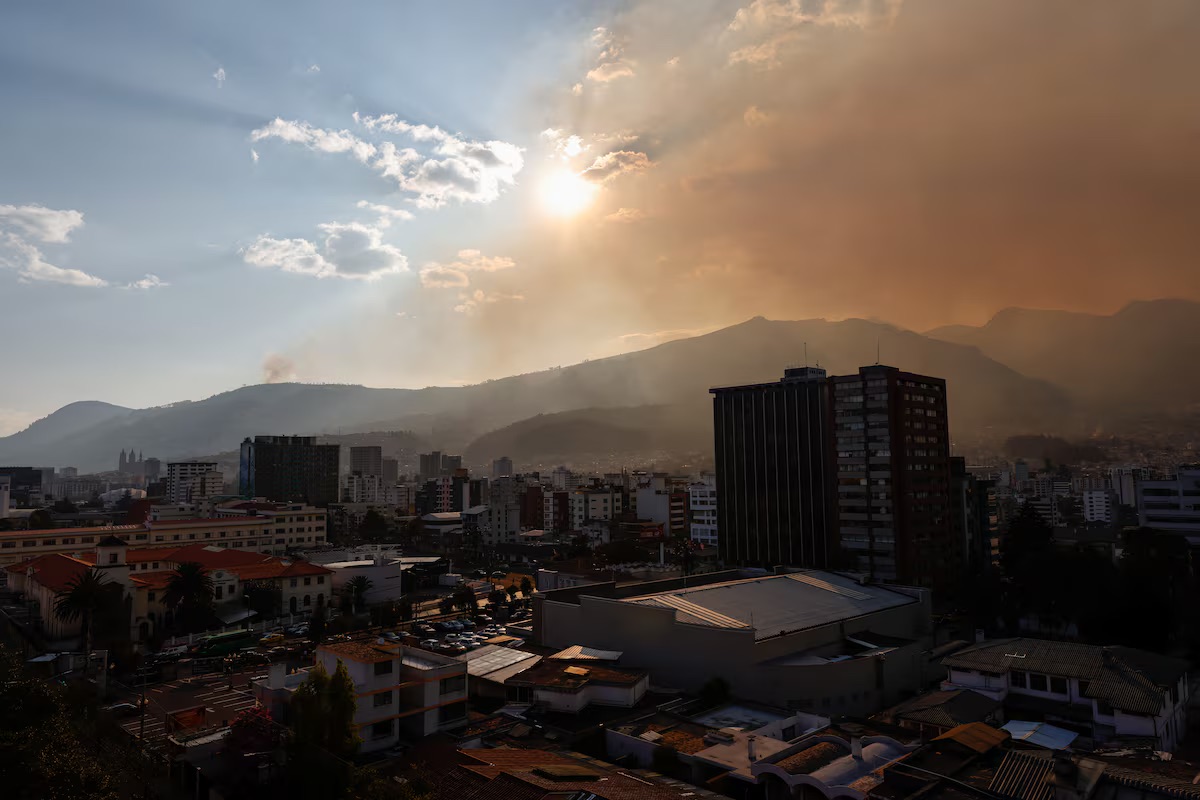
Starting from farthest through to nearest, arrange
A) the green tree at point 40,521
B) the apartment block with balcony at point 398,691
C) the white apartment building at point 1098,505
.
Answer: the white apartment building at point 1098,505, the green tree at point 40,521, the apartment block with balcony at point 398,691

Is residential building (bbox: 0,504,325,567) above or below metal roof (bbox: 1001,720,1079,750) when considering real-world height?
above

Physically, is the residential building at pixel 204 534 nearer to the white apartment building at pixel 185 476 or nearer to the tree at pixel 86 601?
the tree at pixel 86 601

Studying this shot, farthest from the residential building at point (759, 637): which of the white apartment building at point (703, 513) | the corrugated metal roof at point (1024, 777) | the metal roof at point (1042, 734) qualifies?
the white apartment building at point (703, 513)

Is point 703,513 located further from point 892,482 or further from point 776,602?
point 776,602

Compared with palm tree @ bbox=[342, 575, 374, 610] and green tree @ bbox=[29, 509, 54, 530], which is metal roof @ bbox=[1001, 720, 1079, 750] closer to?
palm tree @ bbox=[342, 575, 374, 610]

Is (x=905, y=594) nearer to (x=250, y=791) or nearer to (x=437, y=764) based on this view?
(x=437, y=764)

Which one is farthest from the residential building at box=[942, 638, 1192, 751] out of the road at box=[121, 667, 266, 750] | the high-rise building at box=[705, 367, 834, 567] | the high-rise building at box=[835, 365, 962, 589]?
the high-rise building at box=[705, 367, 834, 567]

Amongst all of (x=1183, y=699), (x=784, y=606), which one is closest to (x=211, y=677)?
(x=784, y=606)
